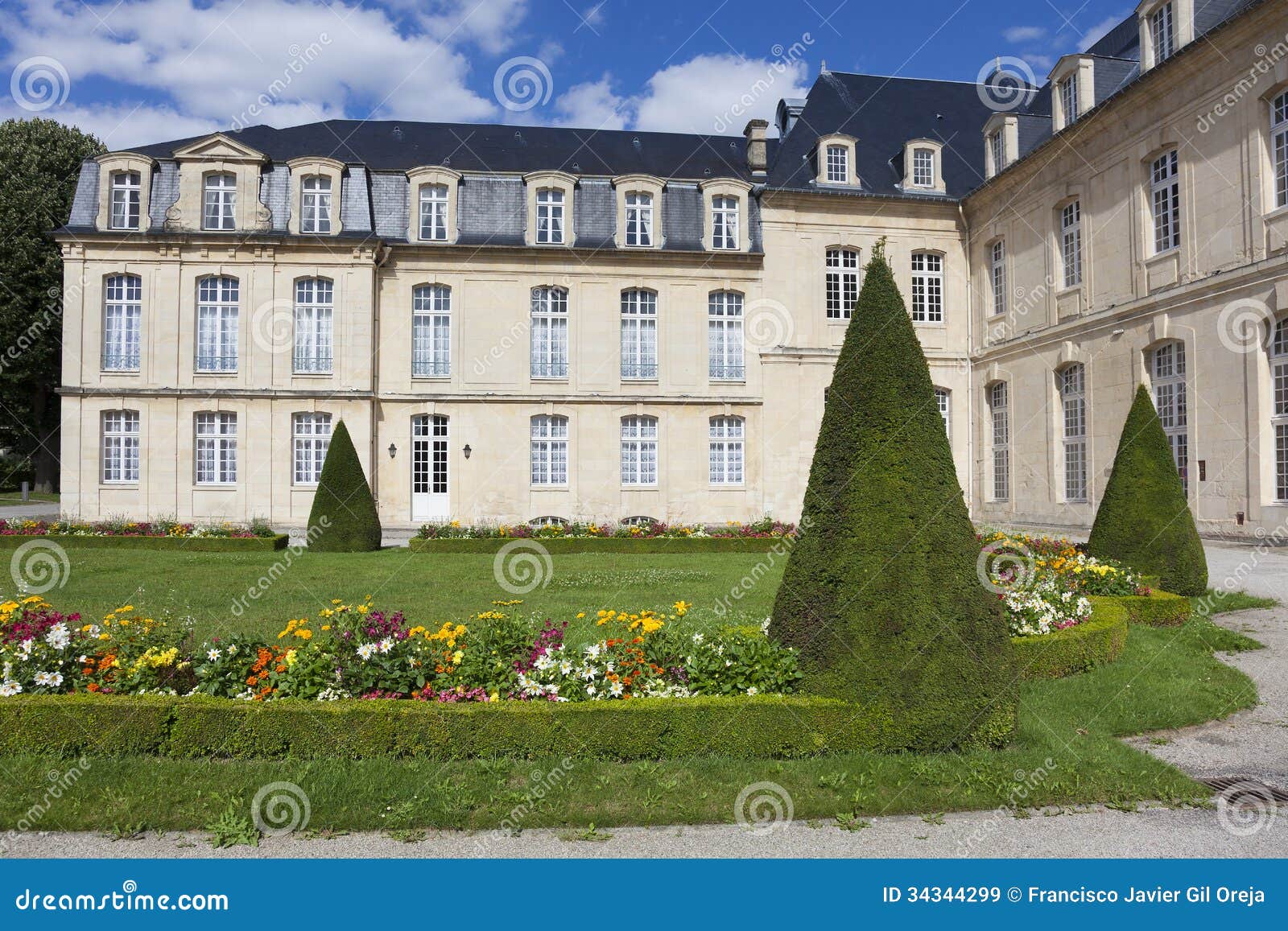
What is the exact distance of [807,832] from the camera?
14.2 ft

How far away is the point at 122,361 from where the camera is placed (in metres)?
24.4

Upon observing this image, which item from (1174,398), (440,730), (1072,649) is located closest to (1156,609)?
(1072,649)

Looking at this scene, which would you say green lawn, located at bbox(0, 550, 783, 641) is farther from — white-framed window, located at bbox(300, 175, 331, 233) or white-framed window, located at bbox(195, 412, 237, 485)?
white-framed window, located at bbox(300, 175, 331, 233)

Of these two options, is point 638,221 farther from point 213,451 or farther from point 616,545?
point 213,451

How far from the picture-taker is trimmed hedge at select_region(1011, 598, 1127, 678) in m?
7.06

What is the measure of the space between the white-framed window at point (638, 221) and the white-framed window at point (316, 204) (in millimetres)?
8618

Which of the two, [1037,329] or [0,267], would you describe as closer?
[1037,329]

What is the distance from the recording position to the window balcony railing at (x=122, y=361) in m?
24.4

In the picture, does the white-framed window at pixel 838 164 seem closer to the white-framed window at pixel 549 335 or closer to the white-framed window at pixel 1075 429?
the white-framed window at pixel 1075 429

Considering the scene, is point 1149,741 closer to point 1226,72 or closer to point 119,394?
point 1226,72

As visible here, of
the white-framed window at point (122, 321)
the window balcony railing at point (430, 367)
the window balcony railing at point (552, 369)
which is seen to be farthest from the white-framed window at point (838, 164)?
the white-framed window at point (122, 321)

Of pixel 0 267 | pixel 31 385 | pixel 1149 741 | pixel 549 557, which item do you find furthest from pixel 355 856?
pixel 31 385

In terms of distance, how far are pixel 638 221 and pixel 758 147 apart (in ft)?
15.6

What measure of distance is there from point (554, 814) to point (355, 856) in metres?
0.97
